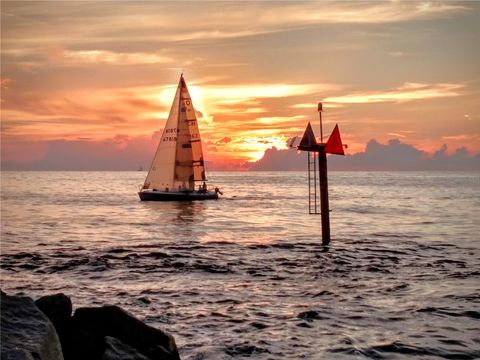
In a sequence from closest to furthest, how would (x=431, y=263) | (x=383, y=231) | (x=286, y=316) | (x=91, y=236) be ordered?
1. (x=286, y=316)
2. (x=431, y=263)
3. (x=91, y=236)
4. (x=383, y=231)

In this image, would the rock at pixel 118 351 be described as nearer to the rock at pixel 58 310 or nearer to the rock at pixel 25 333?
the rock at pixel 25 333

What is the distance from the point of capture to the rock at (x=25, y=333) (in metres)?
6.96

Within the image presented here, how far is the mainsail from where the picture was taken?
7212 cm

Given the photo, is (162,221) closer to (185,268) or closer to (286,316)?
(185,268)

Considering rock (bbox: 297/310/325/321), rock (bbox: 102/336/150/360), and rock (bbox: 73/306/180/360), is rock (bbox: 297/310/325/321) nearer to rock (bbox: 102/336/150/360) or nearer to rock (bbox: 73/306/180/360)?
rock (bbox: 73/306/180/360)

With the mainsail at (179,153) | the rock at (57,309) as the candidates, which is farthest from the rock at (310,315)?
the mainsail at (179,153)

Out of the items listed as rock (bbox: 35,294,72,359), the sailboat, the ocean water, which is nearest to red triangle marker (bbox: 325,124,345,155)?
the ocean water

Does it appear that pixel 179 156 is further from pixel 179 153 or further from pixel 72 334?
pixel 72 334

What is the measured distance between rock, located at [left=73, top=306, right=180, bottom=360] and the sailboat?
200ft

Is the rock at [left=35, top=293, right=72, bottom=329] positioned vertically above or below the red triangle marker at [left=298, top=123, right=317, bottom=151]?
below

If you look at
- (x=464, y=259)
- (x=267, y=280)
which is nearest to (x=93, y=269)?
(x=267, y=280)

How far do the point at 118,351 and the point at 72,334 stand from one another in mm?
1266

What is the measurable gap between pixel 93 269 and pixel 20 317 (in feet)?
53.6

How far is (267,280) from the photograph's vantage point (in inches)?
836
